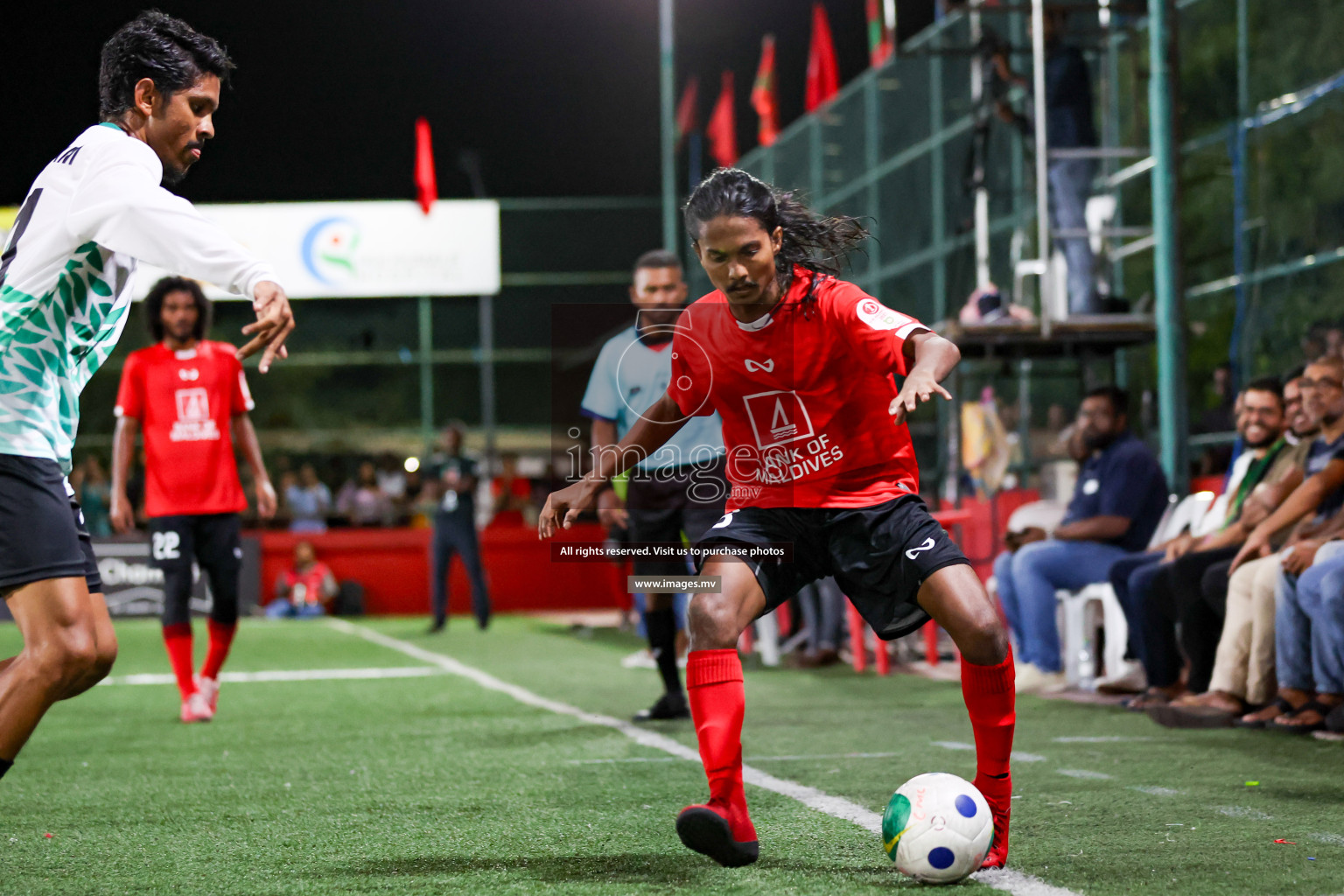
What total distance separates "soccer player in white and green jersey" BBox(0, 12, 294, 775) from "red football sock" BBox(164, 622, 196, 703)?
4154 millimetres

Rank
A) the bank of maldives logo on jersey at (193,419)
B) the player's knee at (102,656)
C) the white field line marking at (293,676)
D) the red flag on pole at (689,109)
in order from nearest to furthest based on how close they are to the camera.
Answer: the player's knee at (102,656)
the bank of maldives logo on jersey at (193,419)
the white field line marking at (293,676)
the red flag on pole at (689,109)

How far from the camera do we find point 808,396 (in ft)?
13.5

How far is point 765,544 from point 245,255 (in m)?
1.55

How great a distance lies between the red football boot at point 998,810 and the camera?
3.75 metres

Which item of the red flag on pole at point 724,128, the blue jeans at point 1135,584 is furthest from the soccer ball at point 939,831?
the red flag on pole at point 724,128

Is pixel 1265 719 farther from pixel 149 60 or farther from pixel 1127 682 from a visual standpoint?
pixel 149 60

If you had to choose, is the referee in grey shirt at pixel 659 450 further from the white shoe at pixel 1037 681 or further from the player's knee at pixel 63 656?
the player's knee at pixel 63 656

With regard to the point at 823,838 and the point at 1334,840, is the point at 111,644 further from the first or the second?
the point at 1334,840

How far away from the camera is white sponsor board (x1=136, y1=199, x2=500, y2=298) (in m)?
28.2

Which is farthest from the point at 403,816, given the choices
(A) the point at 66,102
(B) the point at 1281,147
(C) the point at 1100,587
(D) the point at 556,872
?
(A) the point at 66,102

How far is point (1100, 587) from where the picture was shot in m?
8.34

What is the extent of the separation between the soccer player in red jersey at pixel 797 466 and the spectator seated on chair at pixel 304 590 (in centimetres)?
1555

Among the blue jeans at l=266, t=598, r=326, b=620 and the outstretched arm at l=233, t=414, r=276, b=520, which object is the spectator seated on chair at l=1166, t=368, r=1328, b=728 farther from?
the blue jeans at l=266, t=598, r=326, b=620

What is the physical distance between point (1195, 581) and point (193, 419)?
5.06 metres
